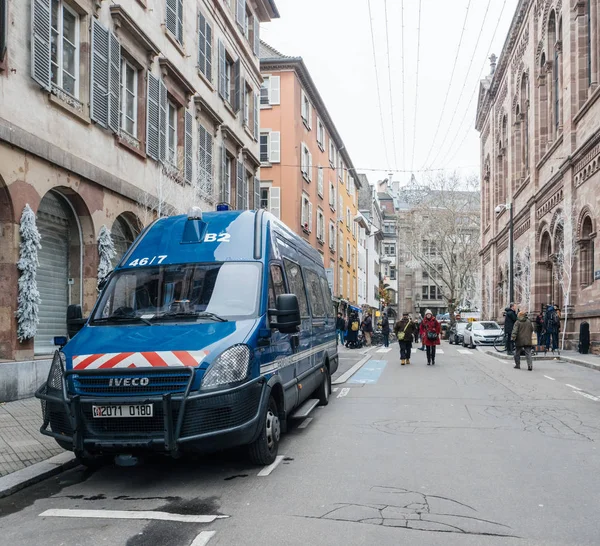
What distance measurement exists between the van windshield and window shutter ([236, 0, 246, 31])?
1990 cm

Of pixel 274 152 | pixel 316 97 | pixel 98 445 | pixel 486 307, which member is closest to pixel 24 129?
pixel 98 445

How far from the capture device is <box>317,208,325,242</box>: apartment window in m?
42.8

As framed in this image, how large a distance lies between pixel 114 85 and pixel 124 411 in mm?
10722

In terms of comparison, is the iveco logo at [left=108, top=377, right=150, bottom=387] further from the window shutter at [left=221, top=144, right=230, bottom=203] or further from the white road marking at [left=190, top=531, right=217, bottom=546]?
the window shutter at [left=221, top=144, right=230, bottom=203]

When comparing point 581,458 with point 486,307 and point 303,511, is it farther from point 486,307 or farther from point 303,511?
point 486,307

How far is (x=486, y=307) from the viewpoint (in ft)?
171

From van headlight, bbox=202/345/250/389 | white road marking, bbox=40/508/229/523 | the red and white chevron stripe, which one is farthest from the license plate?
white road marking, bbox=40/508/229/523

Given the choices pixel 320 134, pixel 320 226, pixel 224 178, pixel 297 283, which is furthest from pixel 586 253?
pixel 320 134

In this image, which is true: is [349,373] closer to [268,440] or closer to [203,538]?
[268,440]

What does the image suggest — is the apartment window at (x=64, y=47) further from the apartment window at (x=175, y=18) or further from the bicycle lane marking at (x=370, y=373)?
the bicycle lane marking at (x=370, y=373)

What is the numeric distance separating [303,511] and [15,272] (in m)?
7.57

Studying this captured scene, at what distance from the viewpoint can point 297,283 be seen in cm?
889

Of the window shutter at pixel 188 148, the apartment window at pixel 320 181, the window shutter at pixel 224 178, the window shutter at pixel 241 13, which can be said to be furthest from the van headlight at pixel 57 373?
the apartment window at pixel 320 181

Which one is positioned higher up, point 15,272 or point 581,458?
point 15,272
